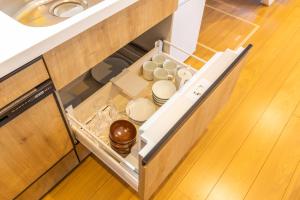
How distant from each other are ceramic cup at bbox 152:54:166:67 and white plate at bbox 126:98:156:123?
8.2 inches

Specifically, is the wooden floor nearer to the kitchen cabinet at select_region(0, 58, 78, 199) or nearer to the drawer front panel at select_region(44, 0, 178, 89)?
the kitchen cabinet at select_region(0, 58, 78, 199)

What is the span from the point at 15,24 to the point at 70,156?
613 mm

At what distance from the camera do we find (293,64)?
1801 millimetres

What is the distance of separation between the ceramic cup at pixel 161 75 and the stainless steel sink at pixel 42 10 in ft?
1.39

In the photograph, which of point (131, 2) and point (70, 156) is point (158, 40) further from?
point (70, 156)

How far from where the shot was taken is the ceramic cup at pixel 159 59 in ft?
4.34

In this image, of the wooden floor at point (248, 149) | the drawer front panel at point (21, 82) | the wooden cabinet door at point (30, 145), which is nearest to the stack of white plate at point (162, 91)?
the wooden floor at point (248, 149)

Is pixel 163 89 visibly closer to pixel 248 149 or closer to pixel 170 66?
pixel 170 66

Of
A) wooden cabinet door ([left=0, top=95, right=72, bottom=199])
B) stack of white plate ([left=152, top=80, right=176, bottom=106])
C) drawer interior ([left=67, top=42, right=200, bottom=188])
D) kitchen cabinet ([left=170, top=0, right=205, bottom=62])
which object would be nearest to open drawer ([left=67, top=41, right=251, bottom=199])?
drawer interior ([left=67, top=42, right=200, bottom=188])

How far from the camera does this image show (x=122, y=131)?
3.67 feet

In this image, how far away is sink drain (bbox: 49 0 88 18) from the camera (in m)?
1.10

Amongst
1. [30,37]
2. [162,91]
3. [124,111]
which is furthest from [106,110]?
[30,37]

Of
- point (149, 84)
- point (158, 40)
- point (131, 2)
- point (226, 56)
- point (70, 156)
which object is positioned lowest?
point (70, 156)

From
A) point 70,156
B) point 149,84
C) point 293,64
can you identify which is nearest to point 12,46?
point 70,156
